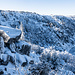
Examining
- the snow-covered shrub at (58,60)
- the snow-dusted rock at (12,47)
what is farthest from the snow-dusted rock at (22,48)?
the snow-covered shrub at (58,60)

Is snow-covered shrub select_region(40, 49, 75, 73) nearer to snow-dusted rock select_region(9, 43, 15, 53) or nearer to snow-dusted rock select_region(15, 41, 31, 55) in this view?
snow-dusted rock select_region(15, 41, 31, 55)

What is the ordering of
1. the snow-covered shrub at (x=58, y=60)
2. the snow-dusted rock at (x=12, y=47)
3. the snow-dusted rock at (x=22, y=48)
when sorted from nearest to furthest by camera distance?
the snow-dusted rock at (x=12, y=47) → the snow-dusted rock at (x=22, y=48) → the snow-covered shrub at (x=58, y=60)

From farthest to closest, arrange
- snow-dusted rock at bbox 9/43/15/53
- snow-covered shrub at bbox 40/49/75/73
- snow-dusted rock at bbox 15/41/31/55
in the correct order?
snow-covered shrub at bbox 40/49/75/73, snow-dusted rock at bbox 15/41/31/55, snow-dusted rock at bbox 9/43/15/53

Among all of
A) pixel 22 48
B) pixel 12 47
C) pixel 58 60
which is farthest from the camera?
pixel 58 60

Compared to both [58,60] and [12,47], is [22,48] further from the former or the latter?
[58,60]

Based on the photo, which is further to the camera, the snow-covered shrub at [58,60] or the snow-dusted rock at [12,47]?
the snow-covered shrub at [58,60]

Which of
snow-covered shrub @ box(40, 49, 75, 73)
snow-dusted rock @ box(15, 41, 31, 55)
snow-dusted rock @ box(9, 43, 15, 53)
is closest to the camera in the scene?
snow-dusted rock @ box(9, 43, 15, 53)

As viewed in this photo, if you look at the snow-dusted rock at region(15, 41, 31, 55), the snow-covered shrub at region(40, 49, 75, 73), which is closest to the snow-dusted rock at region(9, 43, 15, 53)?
the snow-dusted rock at region(15, 41, 31, 55)

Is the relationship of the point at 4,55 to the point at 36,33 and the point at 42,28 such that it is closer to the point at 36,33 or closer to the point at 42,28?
the point at 36,33

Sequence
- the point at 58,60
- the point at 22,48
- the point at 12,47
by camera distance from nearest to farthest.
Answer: the point at 12,47 → the point at 22,48 → the point at 58,60

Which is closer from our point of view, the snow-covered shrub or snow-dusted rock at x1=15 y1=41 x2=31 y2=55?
snow-dusted rock at x1=15 y1=41 x2=31 y2=55

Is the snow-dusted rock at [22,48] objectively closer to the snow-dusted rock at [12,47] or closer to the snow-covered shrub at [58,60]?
the snow-dusted rock at [12,47]

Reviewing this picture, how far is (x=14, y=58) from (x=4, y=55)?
2.24 feet

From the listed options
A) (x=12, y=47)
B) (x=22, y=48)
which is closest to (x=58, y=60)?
(x=22, y=48)
